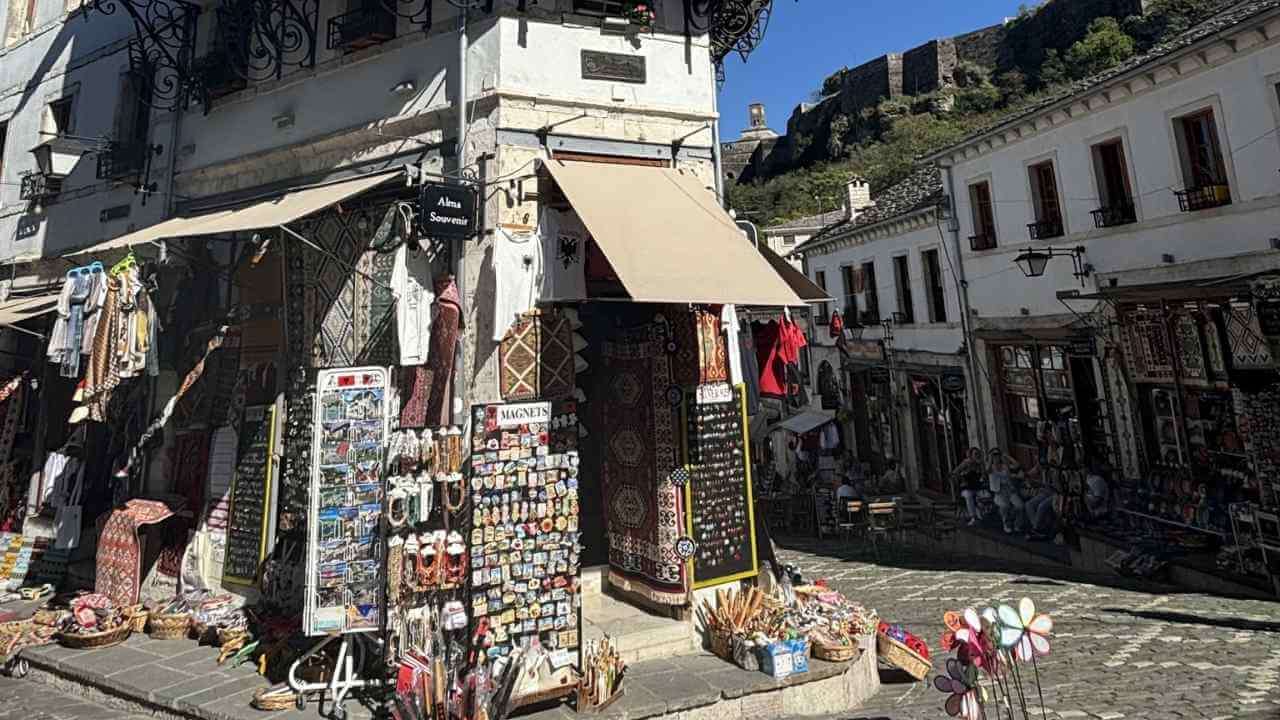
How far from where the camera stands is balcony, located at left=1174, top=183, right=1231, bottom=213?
34.5ft

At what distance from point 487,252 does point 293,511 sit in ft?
11.8

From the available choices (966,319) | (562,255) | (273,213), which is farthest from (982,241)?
(273,213)

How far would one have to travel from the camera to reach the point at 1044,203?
46.6 ft

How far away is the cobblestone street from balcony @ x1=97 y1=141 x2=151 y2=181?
11.8 meters

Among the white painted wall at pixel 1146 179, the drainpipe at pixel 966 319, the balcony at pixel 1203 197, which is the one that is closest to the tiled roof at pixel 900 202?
the drainpipe at pixel 966 319

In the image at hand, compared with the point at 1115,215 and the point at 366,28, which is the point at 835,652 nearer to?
the point at 366,28

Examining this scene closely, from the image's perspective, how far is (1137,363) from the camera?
11.9 m

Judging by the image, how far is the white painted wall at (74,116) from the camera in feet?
32.2

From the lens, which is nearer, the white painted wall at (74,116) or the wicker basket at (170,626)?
the wicker basket at (170,626)

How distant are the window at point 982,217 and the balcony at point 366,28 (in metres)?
14.3

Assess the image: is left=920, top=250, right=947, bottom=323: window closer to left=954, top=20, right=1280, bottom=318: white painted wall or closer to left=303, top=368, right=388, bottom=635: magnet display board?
left=954, top=20, right=1280, bottom=318: white painted wall

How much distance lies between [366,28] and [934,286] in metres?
15.8

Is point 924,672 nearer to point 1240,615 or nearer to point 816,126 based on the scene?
point 1240,615

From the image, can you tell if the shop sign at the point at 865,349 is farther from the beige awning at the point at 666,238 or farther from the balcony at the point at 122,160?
the balcony at the point at 122,160
